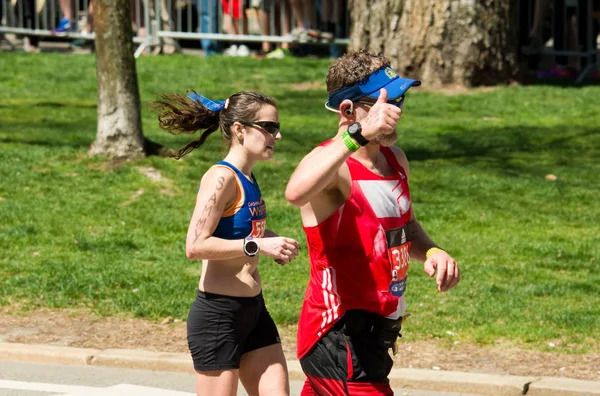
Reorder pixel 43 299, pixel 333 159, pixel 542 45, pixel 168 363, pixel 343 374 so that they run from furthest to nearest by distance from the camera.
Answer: pixel 542 45 → pixel 43 299 → pixel 168 363 → pixel 343 374 → pixel 333 159

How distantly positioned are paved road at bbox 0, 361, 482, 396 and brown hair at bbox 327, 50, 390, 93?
10.1 ft

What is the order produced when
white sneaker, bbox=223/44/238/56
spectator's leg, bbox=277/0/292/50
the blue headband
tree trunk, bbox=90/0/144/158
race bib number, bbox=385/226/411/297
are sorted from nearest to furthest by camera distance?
race bib number, bbox=385/226/411/297, the blue headband, tree trunk, bbox=90/0/144/158, spectator's leg, bbox=277/0/292/50, white sneaker, bbox=223/44/238/56

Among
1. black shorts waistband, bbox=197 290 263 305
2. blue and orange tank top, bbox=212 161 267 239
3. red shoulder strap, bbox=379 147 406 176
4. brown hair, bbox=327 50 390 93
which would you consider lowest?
black shorts waistband, bbox=197 290 263 305

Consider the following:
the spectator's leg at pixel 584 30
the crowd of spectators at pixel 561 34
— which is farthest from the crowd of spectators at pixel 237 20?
the spectator's leg at pixel 584 30

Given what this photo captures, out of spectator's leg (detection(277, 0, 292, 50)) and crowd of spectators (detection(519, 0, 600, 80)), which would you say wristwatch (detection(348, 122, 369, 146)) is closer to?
crowd of spectators (detection(519, 0, 600, 80))

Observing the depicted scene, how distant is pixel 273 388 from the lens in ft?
16.9

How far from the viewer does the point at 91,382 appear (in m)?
7.36

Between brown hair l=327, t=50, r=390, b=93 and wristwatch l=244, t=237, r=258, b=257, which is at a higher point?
brown hair l=327, t=50, r=390, b=93

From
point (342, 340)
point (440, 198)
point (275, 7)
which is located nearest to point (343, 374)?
point (342, 340)

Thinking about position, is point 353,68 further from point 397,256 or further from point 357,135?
point 397,256

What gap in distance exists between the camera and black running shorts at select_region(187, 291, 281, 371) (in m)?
5.05

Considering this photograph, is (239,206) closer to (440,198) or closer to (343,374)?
(343,374)

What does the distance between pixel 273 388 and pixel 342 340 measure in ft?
2.48

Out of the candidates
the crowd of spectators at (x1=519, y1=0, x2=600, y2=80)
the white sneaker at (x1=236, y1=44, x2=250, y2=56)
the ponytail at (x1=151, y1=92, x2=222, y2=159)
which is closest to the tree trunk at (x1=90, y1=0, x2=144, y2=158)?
the ponytail at (x1=151, y1=92, x2=222, y2=159)
